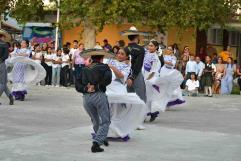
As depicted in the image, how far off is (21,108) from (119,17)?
13.1m

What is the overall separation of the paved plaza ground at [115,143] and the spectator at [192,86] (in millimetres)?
5665

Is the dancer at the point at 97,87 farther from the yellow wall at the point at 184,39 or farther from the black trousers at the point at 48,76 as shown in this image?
the yellow wall at the point at 184,39

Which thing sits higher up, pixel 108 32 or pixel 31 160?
pixel 108 32

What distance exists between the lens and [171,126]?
13.4 metres

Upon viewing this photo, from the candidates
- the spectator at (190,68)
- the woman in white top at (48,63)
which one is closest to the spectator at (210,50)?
the spectator at (190,68)

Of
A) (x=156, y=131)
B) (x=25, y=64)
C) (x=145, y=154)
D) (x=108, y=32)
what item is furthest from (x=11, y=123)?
(x=108, y=32)

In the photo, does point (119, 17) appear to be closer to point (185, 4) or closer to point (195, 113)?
point (185, 4)

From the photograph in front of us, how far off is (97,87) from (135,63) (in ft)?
7.98

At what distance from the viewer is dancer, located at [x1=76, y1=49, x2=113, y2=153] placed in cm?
968

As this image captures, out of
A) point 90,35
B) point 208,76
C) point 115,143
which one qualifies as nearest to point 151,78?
point 115,143

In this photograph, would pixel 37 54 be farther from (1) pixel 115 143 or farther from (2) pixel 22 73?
(1) pixel 115 143

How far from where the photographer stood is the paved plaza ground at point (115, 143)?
372 inches

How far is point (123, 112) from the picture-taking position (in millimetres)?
10961

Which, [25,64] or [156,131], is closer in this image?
[156,131]
